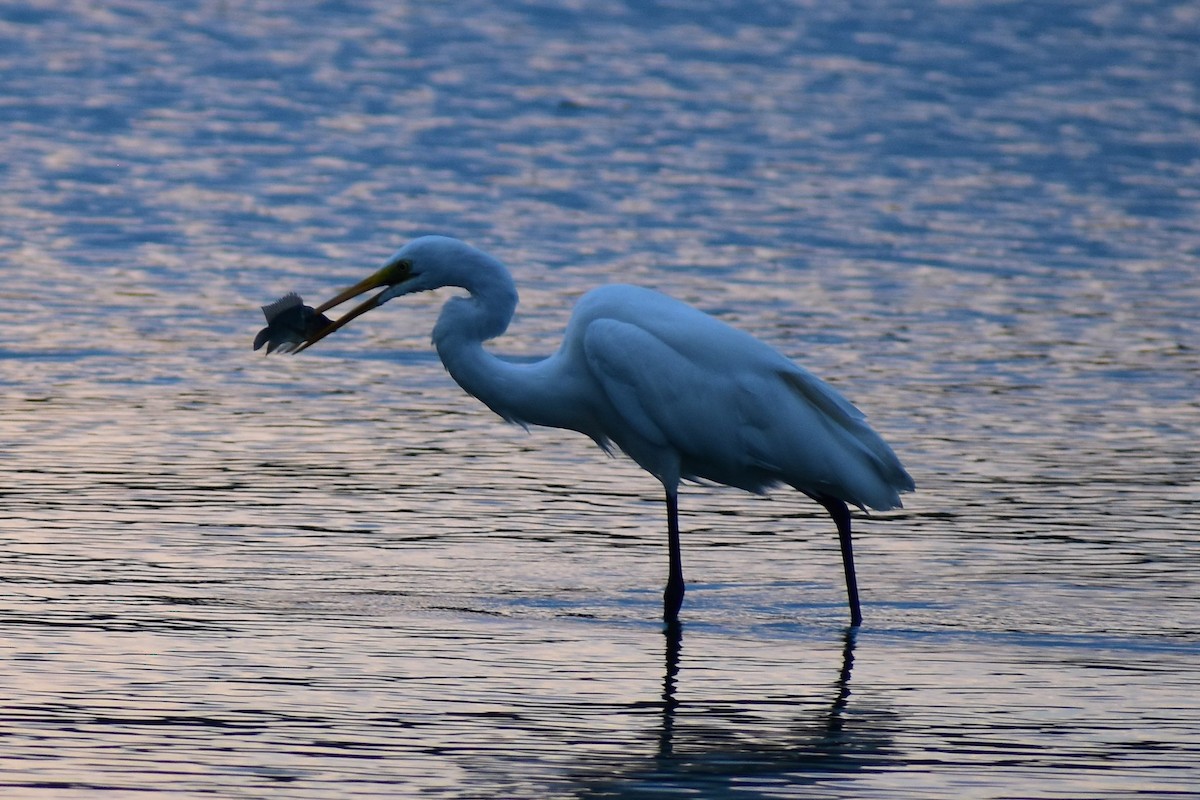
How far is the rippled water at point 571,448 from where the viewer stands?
6113mm

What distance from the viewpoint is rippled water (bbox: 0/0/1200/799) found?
611 cm

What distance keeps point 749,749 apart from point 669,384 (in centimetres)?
195

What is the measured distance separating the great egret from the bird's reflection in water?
1211 millimetres

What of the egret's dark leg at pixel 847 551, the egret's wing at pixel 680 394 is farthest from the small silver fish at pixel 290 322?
the egret's dark leg at pixel 847 551

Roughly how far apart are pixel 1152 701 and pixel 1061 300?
691 centimetres

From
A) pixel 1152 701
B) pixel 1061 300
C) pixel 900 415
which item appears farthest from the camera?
pixel 1061 300

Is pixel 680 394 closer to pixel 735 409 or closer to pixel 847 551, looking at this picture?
pixel 735 409

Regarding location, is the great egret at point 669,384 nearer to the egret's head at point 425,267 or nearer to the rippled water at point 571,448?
the egret's head at point 425,267

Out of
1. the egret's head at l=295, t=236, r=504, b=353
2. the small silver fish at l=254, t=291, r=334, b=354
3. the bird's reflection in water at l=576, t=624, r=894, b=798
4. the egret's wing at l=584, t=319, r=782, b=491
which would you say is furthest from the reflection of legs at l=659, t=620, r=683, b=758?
the small silver fish at l=254, t=291, r=334, b=354

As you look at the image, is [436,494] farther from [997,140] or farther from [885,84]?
[885,84]

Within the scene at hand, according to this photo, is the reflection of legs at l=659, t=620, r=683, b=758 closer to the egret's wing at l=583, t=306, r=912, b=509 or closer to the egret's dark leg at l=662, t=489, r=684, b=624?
the egret's dark leg at l=662, t=489, r=684, b=624

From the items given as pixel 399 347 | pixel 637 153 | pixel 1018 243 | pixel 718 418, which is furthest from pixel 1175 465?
pixel 637 153

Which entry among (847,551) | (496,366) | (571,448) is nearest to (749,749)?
(847,551)

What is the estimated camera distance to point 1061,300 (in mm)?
13180
